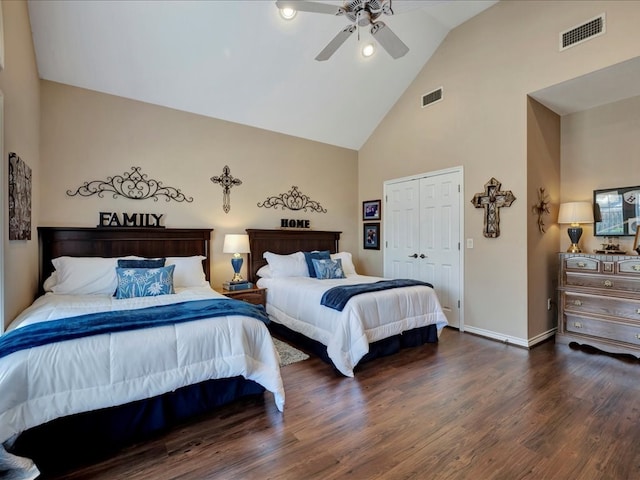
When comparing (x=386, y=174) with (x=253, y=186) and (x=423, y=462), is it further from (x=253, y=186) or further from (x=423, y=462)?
(x=423, y=462)

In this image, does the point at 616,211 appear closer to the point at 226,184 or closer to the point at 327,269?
the point at 327,269

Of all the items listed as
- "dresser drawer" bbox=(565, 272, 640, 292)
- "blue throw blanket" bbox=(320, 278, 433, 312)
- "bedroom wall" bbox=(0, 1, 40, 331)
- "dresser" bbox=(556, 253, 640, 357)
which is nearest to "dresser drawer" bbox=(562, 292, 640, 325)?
"dresser" bbox=(556, 253, 640, 357)

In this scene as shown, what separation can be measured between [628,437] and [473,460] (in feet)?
3.65

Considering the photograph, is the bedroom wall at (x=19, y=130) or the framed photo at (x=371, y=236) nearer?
the bedroom wall at (x=19, y=130)

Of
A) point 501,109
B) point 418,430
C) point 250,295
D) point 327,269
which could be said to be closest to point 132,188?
point 250,295

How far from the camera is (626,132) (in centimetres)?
370

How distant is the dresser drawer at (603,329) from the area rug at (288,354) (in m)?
3.09

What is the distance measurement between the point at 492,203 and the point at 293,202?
9.36ft

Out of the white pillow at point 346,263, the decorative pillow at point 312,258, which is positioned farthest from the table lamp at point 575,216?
the decorative pillow at point 312,258

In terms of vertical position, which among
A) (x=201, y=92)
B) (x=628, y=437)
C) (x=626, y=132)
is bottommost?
(x=628, y=437)

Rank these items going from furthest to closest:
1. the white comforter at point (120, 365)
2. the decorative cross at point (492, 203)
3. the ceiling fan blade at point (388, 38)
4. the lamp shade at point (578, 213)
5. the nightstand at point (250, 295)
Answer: the nightstand at point (250, 295) → the decorative cross at point (492, 203) → the lamp shade at point (578, 213) → the ceiling fan blade at point (388, 38) → the white comforter at point (120, 365)

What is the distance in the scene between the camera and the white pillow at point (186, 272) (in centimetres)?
367

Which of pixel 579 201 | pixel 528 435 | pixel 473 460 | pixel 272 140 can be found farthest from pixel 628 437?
pixel 272 140

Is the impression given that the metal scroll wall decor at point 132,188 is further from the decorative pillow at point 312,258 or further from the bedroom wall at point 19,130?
the decorative pillow at point 312,258
